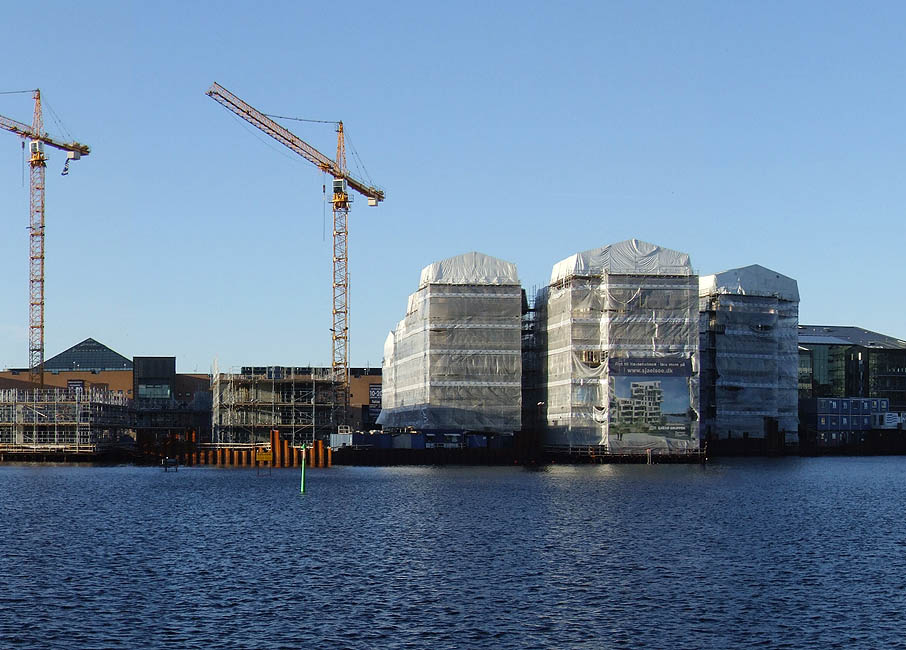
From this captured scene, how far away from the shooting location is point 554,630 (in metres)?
40.8

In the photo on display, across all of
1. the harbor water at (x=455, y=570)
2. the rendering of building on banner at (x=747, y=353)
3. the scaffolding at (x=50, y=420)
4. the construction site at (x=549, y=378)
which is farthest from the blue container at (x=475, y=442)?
the scaffolding at (x=50, y=420)

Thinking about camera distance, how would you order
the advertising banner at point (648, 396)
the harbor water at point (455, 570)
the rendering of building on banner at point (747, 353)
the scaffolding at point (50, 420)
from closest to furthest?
the harbor water at point (455, 570)
the advertising banner at point (648, 396)
the rendering of building on banner at point (747, 353)
the scaffolding at point (50, 420)

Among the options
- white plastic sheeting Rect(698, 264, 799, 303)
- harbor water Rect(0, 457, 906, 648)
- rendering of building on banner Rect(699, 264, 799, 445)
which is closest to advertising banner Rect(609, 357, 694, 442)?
rendering of building on banner Rect(699, 264, 799, 445)

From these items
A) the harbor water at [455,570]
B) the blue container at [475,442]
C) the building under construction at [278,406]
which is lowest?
the harbor water at [455,570]

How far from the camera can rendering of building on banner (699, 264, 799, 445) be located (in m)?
182

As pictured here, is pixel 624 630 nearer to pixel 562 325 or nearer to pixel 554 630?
pixel 554 630

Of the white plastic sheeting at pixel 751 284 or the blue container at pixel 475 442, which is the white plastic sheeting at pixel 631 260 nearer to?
the blue container at pixel 475 442

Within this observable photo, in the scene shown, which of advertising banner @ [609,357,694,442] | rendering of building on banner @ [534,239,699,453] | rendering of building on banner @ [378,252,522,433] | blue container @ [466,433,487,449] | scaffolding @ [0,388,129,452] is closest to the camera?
advertising banner @ [609,357,694,442]

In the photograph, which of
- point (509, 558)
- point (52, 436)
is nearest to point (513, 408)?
point (52, 436)

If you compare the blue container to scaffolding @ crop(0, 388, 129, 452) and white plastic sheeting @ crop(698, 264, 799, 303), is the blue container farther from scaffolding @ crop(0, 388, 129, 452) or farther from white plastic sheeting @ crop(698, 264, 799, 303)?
scaffolding @ crop(0, 388, 129, 452)

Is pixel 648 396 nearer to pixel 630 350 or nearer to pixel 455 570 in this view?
pixel 630 350

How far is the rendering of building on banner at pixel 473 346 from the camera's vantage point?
159 metres

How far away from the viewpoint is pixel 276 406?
17625cm

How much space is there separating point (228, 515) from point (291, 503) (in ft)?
39.3
